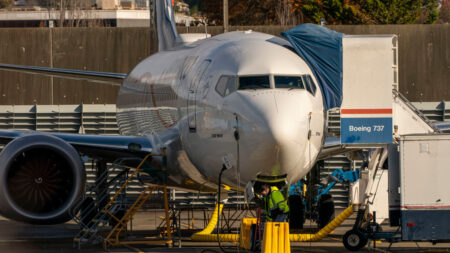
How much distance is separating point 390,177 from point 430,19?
42.8 meters

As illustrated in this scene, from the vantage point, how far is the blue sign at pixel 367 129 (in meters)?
16.9

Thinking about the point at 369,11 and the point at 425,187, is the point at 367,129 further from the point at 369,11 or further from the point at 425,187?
the point at 369,11

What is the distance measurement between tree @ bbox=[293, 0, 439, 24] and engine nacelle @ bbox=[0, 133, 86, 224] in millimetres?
39522

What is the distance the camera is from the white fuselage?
47.3ft

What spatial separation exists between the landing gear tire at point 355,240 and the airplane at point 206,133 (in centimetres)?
231

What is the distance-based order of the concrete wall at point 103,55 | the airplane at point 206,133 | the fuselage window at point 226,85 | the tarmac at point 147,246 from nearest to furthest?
the airplane at point 206,133 < the fuselage window at point 226,85 < the tarmac at point 147,246 < the concrete wall at point 103,55

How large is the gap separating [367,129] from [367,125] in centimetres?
8

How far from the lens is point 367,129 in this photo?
1702 cm

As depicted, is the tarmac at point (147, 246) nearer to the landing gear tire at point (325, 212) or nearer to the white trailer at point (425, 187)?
the landing gear tire at point (325, 212)

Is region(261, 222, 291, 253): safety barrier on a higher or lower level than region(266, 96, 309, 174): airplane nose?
lower

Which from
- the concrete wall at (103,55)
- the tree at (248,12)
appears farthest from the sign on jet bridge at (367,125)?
the tree at (248,12)

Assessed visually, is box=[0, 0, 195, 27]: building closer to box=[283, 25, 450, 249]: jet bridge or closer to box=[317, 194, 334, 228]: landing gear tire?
box=[317, 194, 334, 228]: landing gear tire

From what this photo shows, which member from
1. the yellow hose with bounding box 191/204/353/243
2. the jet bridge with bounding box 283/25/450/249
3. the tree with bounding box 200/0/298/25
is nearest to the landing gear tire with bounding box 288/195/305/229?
the yellow hose with bounding box 191/204/353/243

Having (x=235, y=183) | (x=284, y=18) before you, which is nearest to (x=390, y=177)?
(x=235, y=183)
